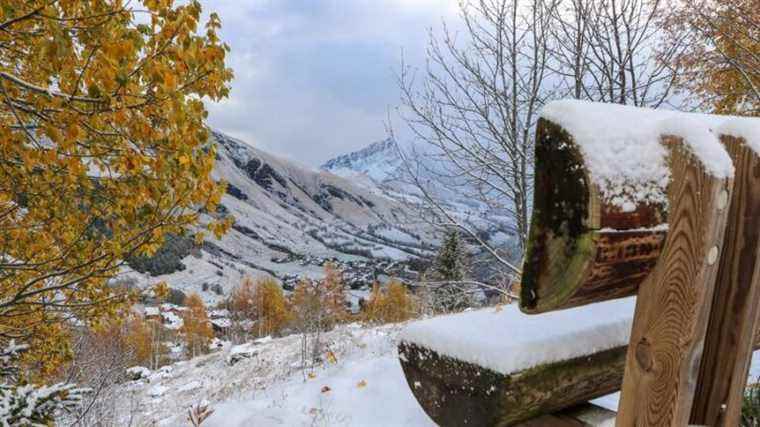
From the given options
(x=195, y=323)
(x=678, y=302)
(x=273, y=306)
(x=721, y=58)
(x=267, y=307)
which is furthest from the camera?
(x=267, y=307)

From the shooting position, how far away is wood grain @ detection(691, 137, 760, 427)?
0.86m

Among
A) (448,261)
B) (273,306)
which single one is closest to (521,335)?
(448,261)

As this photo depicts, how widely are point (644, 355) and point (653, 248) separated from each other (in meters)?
0.22

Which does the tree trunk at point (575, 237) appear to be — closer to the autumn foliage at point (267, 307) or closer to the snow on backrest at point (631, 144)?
the snow on backrest at point (631, 144)

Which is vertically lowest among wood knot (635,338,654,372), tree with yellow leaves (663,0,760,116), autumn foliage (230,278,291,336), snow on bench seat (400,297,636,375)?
autumn foliage (230,278,291,336)

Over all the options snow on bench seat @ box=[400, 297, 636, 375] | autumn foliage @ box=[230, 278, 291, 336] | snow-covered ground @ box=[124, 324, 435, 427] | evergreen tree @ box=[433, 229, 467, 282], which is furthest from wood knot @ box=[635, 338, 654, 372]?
autumn foliage @ box=[230, 278, 291, 336]

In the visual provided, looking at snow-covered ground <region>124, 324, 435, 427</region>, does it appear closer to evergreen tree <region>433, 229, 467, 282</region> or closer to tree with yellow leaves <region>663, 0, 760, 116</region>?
tree with yellow leaves <region>663, 0, 760, 116</region>

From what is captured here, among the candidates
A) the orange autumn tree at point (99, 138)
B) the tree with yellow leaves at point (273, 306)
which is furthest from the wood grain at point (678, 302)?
the tree with yellow leaves at point (273, 306)

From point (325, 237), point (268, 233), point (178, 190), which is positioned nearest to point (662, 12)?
point (178, 190)

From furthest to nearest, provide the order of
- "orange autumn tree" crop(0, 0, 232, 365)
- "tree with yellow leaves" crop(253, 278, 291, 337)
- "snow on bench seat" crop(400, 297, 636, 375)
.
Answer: "tree with yellow leaves" crop(253, 278, 291, 337) → "orange autumn tree" crop(0, 0, 232, 365) → "snow on bench seat" crop(400, 297, 636, 375)

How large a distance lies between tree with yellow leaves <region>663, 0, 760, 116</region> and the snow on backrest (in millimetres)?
4963

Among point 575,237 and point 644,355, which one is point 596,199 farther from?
point 644,355

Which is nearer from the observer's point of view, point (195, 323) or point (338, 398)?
point (338, 398)

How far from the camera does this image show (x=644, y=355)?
877mm
